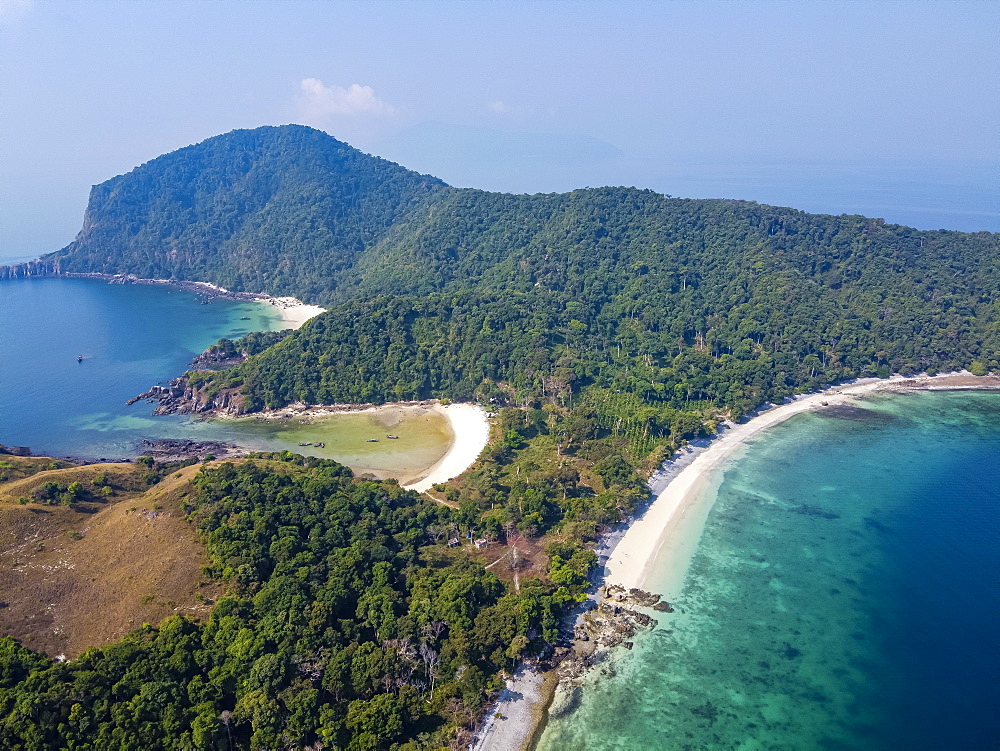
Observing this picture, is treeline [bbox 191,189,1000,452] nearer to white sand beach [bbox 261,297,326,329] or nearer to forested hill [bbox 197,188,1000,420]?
forested hill [bbox 197,188,1000,420]

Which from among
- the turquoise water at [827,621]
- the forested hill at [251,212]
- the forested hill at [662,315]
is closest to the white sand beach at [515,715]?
the turquoise water at [827,621]

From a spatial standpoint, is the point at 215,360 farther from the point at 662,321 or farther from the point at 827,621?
the point at 827,621

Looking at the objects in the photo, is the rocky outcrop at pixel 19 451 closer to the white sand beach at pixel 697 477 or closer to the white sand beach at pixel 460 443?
the white sand beach at pixel 460 443

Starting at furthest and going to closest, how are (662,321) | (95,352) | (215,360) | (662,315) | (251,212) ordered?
1. (251,212)
2. (95,352)
3. (215,360)
4. (662,315)
5. (662,321)

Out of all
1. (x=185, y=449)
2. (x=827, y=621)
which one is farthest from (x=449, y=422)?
(x=827, y=621)

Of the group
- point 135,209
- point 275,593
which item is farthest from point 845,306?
point 135,209

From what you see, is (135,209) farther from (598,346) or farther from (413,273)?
(598,346)
